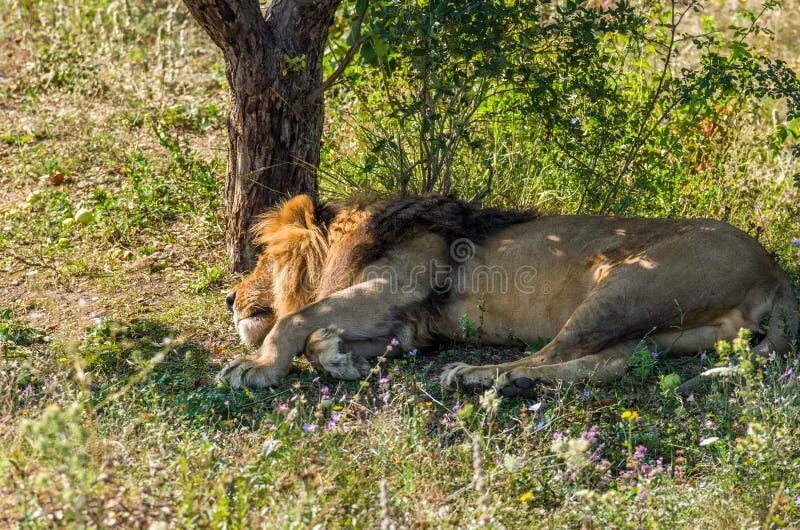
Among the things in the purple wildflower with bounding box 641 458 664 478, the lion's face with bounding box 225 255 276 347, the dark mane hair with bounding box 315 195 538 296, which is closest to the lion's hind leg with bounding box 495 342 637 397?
the purple wildflower with bounding box 641 458 664 478

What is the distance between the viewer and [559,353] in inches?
184

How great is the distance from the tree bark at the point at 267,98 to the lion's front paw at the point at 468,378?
181 centimetres

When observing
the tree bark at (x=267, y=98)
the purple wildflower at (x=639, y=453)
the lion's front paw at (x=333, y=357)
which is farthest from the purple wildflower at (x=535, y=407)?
the tree bark at (x=267, y=98)

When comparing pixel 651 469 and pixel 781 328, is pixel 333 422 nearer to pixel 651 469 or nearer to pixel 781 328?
pixel 651 469

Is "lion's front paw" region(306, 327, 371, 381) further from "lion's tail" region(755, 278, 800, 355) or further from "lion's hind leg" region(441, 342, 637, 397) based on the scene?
"lion's tail" region(755, 278, 800, 355)

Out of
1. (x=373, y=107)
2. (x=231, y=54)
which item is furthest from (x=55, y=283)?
(x=373, y=107)

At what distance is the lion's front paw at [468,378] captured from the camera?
459 cm

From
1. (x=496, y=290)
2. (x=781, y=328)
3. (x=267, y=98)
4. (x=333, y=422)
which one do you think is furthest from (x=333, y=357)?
(x=781, y=328)

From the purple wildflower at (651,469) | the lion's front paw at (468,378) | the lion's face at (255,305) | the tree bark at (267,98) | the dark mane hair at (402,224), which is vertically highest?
the tree bark at (267,98)

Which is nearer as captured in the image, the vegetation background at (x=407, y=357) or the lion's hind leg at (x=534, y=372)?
the vegetation background at (x=407, y=357)

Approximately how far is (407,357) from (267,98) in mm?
1639

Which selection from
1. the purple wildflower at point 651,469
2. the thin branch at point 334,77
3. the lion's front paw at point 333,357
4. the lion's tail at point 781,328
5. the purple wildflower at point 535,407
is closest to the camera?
the purple wildflower at point 651,469

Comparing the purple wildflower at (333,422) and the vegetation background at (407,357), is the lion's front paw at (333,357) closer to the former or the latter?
the vegetation background at (407,357)

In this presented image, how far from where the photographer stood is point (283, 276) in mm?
5355
